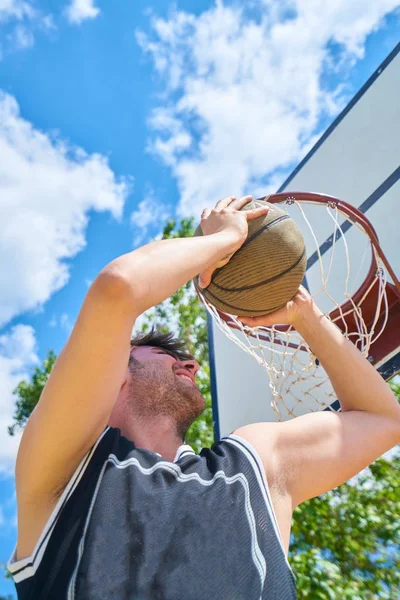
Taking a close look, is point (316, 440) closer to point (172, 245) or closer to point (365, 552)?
point (172, 245)

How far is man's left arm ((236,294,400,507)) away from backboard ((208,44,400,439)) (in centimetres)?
120

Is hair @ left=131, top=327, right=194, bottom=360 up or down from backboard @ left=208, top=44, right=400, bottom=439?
down

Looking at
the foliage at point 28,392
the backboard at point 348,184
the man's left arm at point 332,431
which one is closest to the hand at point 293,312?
the man's left arm at point 332,431

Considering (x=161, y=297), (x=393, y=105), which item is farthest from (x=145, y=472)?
(x=393, y=105)

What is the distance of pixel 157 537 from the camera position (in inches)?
54.7

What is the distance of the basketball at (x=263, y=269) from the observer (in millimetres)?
2125

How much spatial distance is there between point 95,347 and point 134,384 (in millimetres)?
677

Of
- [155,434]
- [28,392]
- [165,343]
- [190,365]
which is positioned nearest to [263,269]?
[190,365]

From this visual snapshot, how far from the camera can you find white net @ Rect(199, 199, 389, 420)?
309cm

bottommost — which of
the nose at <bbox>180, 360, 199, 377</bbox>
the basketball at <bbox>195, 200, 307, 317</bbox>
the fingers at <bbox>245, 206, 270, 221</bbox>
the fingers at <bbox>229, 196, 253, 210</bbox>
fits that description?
the nose at <bbox>180, 360, 199, 377</bbox>

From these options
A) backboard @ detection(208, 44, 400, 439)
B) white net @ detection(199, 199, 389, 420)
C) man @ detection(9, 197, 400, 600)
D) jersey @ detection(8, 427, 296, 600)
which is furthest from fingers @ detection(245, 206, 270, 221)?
backboard @ detection(208, 44, 400, 439)

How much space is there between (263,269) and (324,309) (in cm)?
119

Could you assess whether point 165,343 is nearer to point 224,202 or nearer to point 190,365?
point 190,365

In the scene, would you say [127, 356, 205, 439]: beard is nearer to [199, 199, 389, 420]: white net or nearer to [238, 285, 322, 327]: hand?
[238, 285, 322, 327]: hand
